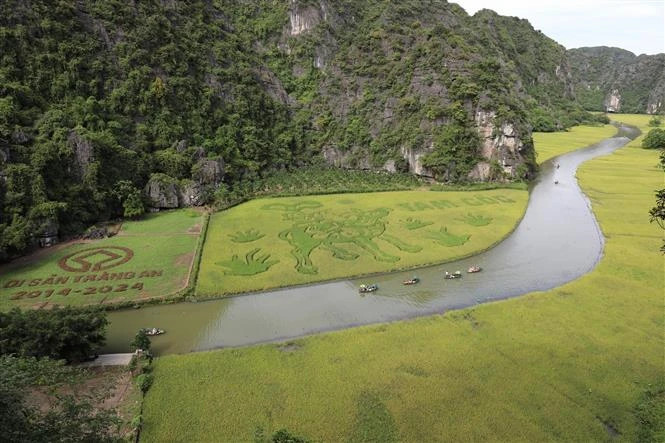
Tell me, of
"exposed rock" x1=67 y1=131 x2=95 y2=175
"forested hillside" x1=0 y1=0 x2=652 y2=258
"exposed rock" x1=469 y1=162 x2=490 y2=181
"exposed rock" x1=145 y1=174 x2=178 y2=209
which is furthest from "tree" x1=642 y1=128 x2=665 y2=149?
"exposed rock" x1=67 y1=131 x2=95 y2=175

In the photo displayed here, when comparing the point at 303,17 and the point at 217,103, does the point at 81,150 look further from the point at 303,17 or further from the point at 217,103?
the point at 303,17

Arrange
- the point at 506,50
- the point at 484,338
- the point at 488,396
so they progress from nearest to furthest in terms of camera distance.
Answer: the point at 488,396
the point at 484,338
the point at 506,50

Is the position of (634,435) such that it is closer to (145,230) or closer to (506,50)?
(145,230)

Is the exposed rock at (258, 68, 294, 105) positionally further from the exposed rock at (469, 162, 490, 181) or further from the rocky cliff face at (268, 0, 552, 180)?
the exposed rock at (469, 162, 490, 181)

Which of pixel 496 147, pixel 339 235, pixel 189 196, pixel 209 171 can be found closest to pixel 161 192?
pixel 189 196

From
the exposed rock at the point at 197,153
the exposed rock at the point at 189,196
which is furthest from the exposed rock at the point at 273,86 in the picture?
the exposed rock at the point at 189,196

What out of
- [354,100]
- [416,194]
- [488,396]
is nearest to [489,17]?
[354,100]

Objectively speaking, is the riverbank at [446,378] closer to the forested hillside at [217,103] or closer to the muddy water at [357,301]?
the muddy water at [357,301]
